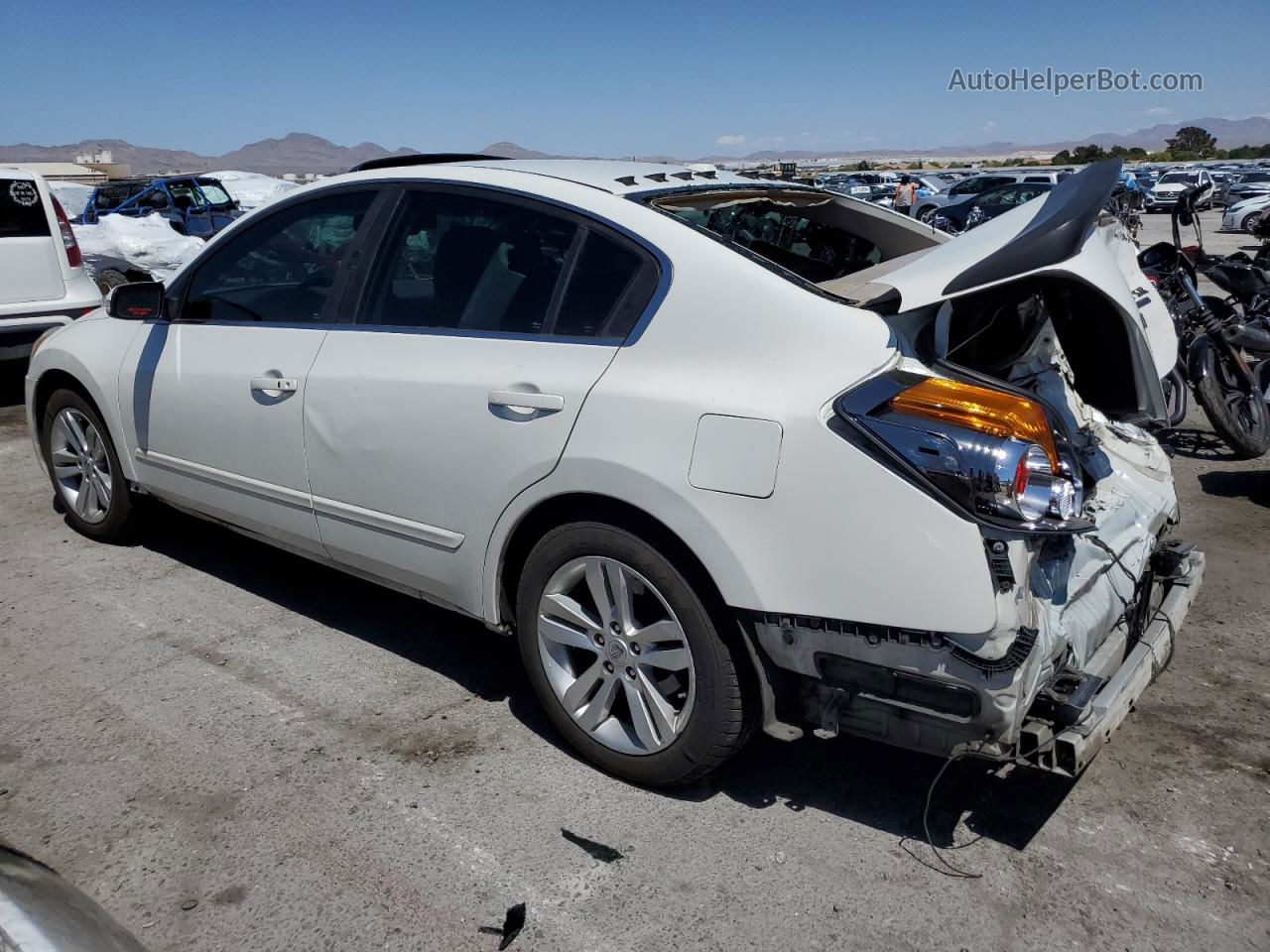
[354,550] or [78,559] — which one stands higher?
[354,550]

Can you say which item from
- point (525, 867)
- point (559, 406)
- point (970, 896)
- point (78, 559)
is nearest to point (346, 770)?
point (525, 867)

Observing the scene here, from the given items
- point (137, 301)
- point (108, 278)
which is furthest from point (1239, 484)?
point (108, 278)

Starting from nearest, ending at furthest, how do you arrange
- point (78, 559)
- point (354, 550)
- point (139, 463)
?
point (354, 550)
point (139, 463)
point (78, 559)

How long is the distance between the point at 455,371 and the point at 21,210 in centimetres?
689

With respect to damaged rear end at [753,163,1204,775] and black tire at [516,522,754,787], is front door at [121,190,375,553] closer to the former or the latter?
black tire at [516,522,754,787]

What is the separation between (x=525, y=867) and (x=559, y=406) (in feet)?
4.04

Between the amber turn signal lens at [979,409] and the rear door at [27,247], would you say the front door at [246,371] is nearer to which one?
the amber turn signal lens at [979,409]

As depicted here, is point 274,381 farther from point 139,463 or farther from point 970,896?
point 970,896

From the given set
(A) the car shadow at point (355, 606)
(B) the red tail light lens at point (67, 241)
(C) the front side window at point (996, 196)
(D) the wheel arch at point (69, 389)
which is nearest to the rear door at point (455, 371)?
(A) the car shadow at point (355, 606)

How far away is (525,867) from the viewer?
271 centimetres

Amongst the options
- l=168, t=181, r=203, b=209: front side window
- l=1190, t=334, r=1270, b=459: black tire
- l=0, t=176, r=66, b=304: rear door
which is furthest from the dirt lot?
l=168, t=181, r=203, b=209: front side window

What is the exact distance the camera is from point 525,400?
9.82 ft

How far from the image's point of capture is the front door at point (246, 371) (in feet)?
12.2

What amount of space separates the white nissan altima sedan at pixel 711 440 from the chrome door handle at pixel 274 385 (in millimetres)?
21
